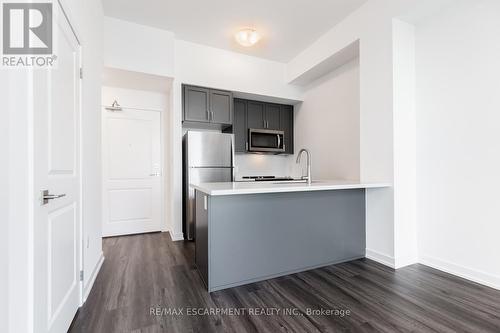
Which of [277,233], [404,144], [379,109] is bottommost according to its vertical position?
[277,233]

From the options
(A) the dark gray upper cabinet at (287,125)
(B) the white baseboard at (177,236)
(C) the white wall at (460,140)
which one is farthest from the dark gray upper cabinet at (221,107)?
(C) the white wall at (460,140)

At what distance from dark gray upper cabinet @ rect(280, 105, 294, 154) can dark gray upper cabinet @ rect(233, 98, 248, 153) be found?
2.85 ft

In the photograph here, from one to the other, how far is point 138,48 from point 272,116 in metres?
2.64

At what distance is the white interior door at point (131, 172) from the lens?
3762 millimetres

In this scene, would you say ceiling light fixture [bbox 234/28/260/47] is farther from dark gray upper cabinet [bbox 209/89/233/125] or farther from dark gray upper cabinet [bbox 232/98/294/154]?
dark gray upper cabinet [bbox 232/98/294/154]

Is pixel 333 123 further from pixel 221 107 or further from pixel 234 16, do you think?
pixel 234 16

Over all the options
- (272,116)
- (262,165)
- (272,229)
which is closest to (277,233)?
(272,229)

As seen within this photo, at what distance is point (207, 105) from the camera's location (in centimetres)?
377

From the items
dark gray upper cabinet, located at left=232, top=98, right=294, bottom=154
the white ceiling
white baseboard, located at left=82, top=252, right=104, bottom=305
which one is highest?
the white ceiling

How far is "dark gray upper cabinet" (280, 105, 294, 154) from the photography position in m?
4.88

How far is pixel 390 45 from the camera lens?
253 cm

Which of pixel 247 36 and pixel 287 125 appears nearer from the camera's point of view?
pixel 247 36

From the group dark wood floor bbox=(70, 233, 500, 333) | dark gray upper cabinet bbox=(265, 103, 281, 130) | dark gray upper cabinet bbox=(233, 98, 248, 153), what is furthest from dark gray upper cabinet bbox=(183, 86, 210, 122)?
dark wood floor bbox=(70, 233, 500, 333)

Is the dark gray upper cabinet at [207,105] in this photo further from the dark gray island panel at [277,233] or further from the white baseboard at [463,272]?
the white baseboard at [463,272]
